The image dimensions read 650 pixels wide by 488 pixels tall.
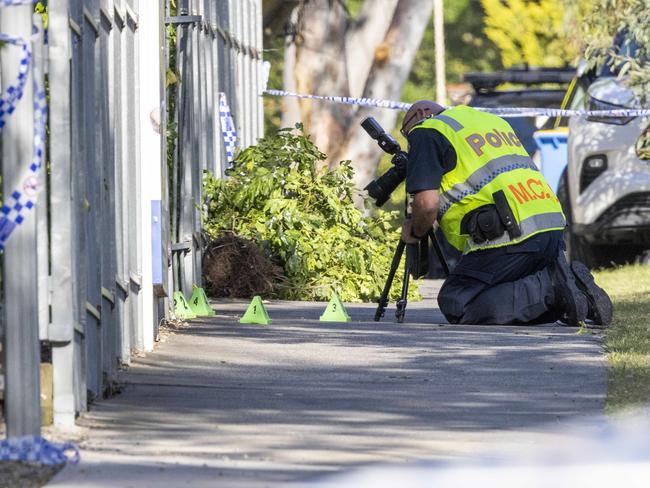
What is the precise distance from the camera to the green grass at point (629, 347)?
698 cm

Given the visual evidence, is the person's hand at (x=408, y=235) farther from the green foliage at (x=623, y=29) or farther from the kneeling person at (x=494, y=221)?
the green foliage at (x=623, y=29)

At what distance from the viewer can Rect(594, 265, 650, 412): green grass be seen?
698 cm

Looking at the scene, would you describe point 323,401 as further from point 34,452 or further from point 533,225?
point 533,225

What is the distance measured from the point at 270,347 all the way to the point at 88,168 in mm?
2169

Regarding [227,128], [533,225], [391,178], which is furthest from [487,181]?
[227,128]

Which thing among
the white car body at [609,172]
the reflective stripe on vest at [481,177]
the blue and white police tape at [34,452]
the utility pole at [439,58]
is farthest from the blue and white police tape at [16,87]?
the utility pole at [439,58]

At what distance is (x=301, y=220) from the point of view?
13547 millimetres

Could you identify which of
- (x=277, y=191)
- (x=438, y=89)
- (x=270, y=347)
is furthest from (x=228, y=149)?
(x=438, y=89)

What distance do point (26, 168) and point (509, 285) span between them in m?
5.09

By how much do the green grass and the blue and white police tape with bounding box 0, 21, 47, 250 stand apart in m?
2.33

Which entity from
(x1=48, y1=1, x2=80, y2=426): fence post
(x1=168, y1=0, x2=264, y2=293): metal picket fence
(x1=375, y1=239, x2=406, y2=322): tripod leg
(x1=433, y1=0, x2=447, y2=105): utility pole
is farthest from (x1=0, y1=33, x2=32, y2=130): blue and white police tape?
(x1=433, y1=0, x2=447, y2=105): utility pole

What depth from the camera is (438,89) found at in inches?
1463

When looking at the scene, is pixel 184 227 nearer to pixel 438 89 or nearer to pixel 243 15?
pixel 243 15

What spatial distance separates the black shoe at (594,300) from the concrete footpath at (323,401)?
27 centimetres
